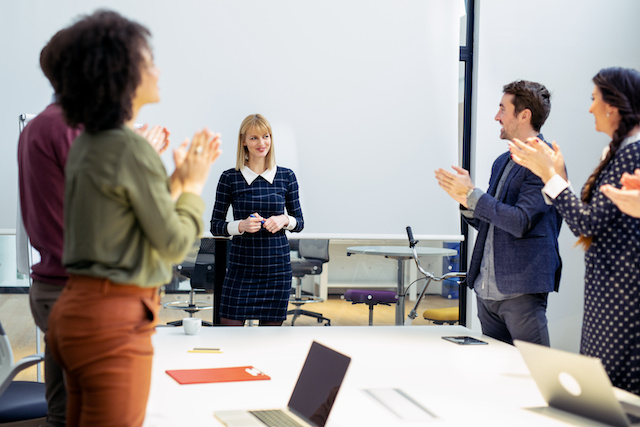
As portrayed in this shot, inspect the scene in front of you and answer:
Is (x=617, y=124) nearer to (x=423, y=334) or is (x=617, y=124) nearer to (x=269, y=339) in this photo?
(x=423, y=334)

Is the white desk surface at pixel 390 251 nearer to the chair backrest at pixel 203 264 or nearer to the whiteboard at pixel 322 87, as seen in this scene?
the whiteboard at pixel 322 87

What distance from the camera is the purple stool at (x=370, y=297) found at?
4590 millimetres

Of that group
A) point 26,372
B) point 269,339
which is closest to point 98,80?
point 269,339

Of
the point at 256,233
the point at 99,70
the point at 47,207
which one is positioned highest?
the point at 99,70

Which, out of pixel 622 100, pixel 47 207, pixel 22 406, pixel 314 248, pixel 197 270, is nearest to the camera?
pixel 47 207

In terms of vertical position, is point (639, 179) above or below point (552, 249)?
above

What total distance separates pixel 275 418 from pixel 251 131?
216 cm

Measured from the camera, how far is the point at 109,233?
1.17 m

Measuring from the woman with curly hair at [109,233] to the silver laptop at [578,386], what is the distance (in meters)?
0.82

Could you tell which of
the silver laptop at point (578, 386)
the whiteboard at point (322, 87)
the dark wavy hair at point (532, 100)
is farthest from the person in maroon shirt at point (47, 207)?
the whiteboard at point (322, 87)

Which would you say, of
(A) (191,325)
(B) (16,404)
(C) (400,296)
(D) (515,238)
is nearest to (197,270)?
(C) (400,296)

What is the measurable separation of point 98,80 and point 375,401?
38.3 inches

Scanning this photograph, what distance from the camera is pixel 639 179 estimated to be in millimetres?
1783

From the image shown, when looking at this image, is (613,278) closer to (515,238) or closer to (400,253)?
(515,238)
